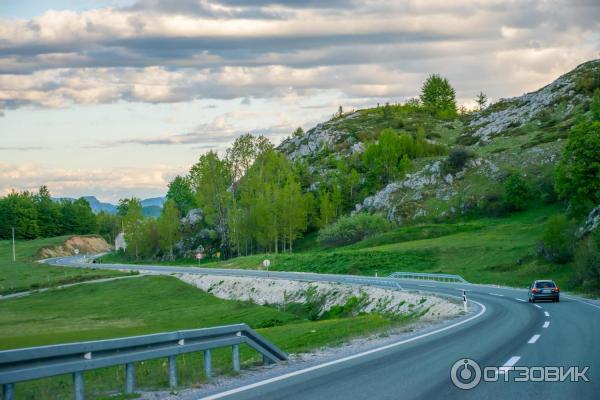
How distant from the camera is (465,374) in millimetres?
13242

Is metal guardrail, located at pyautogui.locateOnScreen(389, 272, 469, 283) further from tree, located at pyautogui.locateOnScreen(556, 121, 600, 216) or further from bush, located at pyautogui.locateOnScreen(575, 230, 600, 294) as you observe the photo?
bush, located at pyautogui.locateOnScreen(575, 230, 600, 294)

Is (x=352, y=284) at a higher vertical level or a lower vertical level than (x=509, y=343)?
lower

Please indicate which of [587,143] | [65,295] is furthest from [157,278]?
[587,143]

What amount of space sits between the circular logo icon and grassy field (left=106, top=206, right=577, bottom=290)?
41.6m

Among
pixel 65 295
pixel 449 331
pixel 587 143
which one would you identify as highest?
pixel 587 143

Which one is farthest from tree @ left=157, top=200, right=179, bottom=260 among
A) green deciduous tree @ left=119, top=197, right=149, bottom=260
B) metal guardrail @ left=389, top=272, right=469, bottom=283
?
metal guardrail @ left=389, top=272, right=469, bottom=283

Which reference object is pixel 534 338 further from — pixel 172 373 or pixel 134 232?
pixel 134 232

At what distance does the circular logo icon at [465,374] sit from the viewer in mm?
12141

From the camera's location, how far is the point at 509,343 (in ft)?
61.6

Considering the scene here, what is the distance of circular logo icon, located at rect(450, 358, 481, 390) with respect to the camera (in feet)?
39.8

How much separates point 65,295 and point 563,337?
66.6 metres

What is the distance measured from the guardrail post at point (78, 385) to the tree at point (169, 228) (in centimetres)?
12323

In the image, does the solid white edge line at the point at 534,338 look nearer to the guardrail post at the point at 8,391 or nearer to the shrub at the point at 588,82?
the guardrail post at the point at 8,391

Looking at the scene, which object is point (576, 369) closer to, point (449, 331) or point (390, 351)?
point (390, 351)
